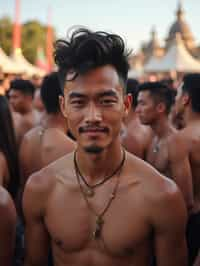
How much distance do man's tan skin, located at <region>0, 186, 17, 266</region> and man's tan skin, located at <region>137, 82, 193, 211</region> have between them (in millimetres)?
1429

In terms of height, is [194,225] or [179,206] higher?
[179,206]

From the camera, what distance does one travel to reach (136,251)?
6.43ft

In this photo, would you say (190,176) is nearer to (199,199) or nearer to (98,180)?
(199,199)

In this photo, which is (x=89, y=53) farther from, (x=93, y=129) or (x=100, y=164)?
(x=100, y=164)

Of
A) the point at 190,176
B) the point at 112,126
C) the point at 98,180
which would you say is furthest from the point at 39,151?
the point at 112,126

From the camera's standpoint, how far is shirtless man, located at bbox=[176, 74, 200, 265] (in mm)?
3113

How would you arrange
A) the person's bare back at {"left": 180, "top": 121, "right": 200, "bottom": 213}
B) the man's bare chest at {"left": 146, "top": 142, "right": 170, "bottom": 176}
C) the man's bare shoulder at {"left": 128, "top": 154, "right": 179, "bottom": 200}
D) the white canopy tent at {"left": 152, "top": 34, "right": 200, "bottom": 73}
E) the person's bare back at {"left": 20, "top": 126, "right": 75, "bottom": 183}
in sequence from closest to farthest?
the man's bare shoulder at {"left": 128, "top": 154, "right": 179, "bottom": 200}, the person's bare back at {"left": 180, "top": 121, "right": 200, "bottom": 213}, the person's bare back at {"left": 20, "top": 126, "right": 75, "bottom": 183}, the man's bare chest at {"left": 146, "top": 142, "right": 170, "bottom": 176}, the white canopy tent at {"left": 152, "top": 34, "right": 200, "bottom": 73}

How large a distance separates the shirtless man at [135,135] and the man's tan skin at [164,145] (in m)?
0.09


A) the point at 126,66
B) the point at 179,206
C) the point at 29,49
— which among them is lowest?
the point at 29,49

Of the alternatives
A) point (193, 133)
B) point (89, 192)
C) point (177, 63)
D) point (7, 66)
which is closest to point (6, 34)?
point (7, 66)

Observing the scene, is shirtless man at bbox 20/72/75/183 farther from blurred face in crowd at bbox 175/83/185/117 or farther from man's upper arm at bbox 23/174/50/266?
man's upper arm at bbox 23/174/50/266

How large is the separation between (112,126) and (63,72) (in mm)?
360

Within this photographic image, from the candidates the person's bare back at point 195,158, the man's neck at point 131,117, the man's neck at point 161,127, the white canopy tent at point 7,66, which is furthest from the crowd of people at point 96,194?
the white canopy tent at point 7,66

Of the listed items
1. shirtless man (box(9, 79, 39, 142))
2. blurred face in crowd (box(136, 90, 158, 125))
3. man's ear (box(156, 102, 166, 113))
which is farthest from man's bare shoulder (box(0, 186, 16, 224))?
shirtless man (box(9, 79, 39, 142))
